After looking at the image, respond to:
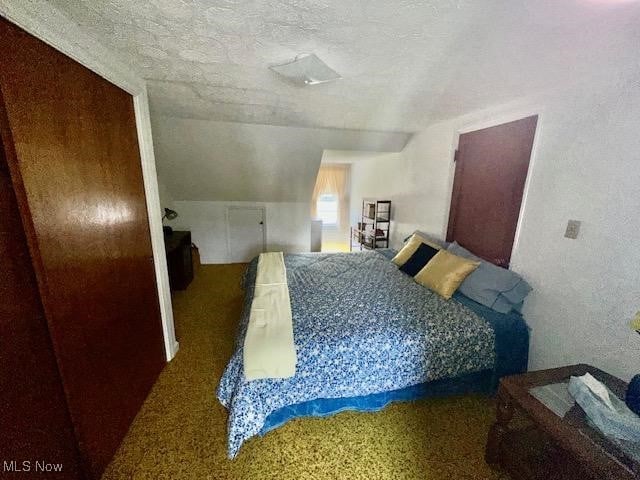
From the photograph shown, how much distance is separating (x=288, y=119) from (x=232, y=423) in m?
2.65

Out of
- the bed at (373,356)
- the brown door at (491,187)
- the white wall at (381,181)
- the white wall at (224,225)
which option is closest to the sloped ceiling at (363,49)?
the brown door at (491,187)

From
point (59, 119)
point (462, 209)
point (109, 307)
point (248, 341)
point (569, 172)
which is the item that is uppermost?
point (59, 119)

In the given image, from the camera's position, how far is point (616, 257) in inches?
51.3

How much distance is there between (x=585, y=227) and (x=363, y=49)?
1617mm

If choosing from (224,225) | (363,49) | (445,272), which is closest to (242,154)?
(224,225)

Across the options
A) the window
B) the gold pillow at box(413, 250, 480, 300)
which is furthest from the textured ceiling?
the window

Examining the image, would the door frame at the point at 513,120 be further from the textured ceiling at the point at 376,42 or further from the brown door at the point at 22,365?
the brown door at the point at 22,365

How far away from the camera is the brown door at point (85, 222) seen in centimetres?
88

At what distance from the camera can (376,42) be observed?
119 centimetres

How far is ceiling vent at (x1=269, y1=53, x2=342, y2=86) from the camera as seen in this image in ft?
4.51

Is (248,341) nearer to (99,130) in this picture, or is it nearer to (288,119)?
(99,130)

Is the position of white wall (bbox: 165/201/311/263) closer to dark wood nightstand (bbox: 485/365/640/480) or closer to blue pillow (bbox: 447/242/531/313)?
blue pillow (bbox: 447/242/531/313)

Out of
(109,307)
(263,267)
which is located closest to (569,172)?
(263,267)

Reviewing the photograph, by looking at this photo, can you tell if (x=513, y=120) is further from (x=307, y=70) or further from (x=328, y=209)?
(x=328, y=209)
